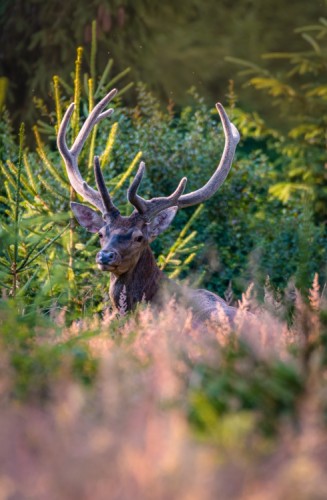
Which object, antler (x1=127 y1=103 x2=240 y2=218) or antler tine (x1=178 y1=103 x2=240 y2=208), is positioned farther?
antler tine (x1=178 y1=103 x2=240 y2=208)

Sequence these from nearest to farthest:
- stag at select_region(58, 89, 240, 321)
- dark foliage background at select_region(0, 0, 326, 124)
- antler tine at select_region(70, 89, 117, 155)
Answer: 1. stag at select_region(58, 89, 240, 321)
2. antler tine at select_region(70, 89, 117, 155)
3. dark foliage background at select_region(0, 0, 326, 124)

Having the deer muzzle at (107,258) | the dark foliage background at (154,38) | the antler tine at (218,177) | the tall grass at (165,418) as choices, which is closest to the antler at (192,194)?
the antler tine at (218,177)

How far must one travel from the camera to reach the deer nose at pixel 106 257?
8023mm

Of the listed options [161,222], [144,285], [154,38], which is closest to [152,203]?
[161,222]

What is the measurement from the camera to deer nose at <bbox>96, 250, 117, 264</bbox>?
8023 millimetres

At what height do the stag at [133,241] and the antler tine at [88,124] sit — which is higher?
the antler tine at [88,124]

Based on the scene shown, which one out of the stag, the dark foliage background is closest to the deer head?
the stag

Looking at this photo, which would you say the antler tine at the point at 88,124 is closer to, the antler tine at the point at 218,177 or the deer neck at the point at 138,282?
the antler tine at the point at 218,177

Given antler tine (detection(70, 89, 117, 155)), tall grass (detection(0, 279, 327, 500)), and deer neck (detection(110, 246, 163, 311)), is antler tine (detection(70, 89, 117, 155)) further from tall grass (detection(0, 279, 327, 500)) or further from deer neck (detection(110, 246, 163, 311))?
tall grass (detection(0, 279, 327, 500))

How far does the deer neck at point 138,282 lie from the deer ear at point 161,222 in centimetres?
20

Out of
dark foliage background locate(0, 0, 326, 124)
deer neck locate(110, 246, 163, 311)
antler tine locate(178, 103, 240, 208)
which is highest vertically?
deer neck locate(110, 246, 163, 311)

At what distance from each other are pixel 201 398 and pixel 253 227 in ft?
33.0

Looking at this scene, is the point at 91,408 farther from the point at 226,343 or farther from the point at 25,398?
the point at 226,343

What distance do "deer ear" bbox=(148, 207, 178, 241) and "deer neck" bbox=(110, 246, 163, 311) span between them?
201mm
